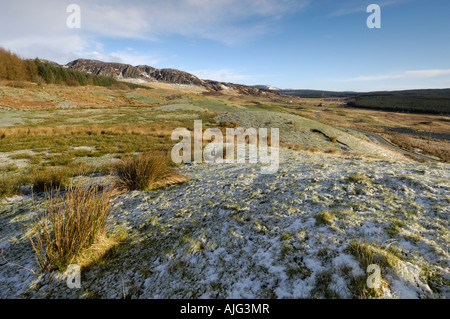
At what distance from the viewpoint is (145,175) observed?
647 cm

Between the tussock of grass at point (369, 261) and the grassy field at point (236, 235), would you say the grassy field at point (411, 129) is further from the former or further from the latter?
the tussock of grass at point (369, 261)

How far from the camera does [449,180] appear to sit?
5.30 metres

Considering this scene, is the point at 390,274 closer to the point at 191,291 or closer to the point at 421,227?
the point at 421,227

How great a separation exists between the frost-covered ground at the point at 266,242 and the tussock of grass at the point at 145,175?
66 centimetres

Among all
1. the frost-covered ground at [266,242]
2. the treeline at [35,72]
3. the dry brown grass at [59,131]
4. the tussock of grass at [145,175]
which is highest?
the treeline at [35,72]

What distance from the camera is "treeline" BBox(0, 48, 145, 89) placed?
66.1m

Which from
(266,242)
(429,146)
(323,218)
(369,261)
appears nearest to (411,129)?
(429,146)

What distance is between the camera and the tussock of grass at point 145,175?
636cm

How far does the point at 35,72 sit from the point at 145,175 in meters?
107

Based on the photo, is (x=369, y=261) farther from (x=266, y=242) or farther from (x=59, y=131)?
(x=59, y=131)

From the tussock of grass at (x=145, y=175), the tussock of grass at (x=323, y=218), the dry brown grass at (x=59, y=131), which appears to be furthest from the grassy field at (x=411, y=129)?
the dry brown grass at (x=59, y=131)

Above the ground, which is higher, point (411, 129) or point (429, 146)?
point (411, 129)
